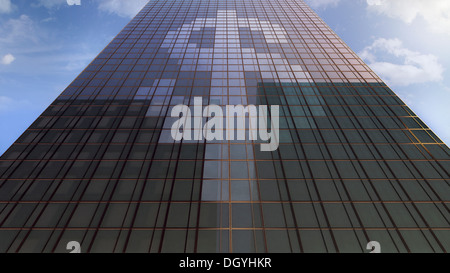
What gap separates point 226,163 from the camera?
22.2 meters

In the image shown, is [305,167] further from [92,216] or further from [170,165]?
[92,216]

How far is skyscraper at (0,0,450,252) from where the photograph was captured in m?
17.0

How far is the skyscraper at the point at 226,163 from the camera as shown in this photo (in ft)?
55.9

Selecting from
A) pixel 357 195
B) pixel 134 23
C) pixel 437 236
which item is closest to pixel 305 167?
pixel 357 195

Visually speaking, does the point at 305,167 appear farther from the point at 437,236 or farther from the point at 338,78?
the point at 338,78

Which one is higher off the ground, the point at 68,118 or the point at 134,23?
the point at 134,23

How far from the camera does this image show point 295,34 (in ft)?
146

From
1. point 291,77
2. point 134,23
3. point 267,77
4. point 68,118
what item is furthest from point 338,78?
point 134,23

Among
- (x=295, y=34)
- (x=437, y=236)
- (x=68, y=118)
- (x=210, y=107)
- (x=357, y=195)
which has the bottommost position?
(x=437, y=236)

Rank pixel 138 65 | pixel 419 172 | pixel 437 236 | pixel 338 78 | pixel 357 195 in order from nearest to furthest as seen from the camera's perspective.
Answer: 1. pixel 437 236
2. pixel 357 195
3. pixel 419 172
4. pixel 338 78
5. pixel 138 65

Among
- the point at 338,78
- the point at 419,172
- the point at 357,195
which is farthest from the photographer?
the point at 338,78

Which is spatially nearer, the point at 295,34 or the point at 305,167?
the point at 305,167

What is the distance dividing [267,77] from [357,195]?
21.6 m

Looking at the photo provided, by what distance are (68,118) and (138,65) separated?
14683mm
